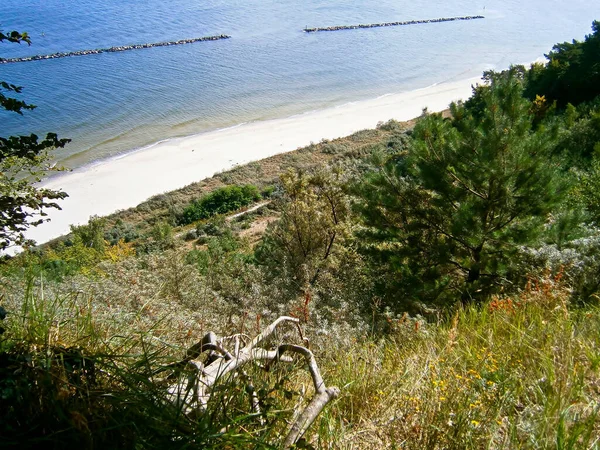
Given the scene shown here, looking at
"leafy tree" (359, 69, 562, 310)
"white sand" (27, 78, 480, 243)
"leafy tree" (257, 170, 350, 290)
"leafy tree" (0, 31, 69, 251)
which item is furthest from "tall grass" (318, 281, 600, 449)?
"white sand" (27, 78, 480, 243)

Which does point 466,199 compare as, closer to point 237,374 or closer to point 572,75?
point 237,374

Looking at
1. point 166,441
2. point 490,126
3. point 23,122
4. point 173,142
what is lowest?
point 166,441

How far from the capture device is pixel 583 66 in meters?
23.8

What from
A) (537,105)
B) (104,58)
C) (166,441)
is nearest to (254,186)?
(537,105)

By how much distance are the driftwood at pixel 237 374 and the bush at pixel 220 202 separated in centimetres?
2277

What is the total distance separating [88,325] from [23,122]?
34390mm

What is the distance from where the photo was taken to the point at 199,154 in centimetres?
2984

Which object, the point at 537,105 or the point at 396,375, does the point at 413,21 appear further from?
the point at 396,375

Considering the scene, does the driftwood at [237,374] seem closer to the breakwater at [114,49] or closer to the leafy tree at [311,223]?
the leafy tree at [311,223]

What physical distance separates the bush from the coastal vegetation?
369cm

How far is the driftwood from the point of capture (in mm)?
1875

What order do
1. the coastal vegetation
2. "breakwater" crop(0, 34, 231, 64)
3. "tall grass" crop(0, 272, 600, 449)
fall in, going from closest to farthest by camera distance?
"tall grass" crop(0, 272, 600, 449) → the coastal vegetation → "breakwater" crop(0, 34, 231, 64)

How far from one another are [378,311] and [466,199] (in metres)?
2.48

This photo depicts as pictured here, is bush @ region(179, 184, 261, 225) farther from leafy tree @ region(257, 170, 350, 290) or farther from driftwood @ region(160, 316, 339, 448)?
driftwood @ region(160, 316, 339, 448)
